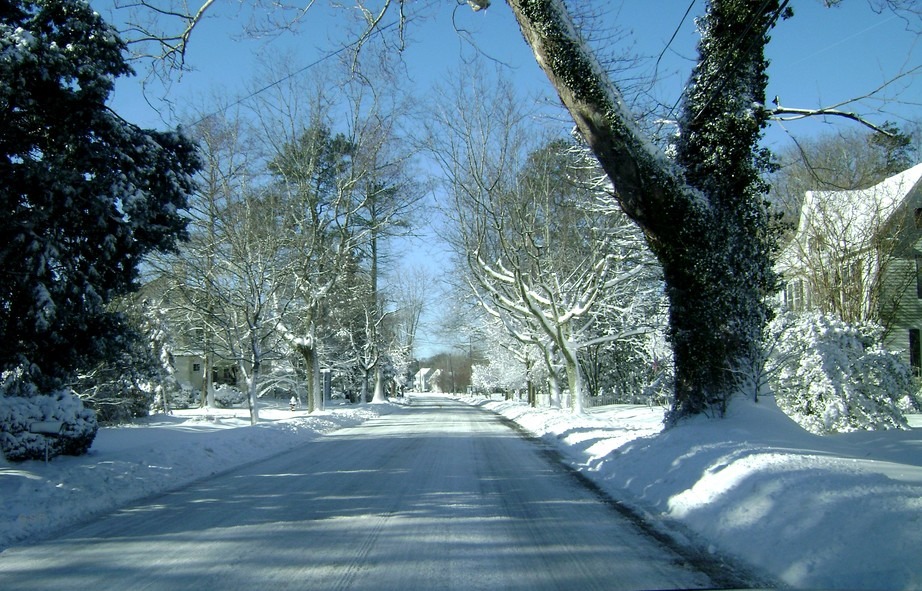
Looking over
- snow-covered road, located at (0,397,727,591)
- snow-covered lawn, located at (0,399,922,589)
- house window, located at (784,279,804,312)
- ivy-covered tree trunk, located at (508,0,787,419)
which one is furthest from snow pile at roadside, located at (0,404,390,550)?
house window, located at (784,279,804,312)

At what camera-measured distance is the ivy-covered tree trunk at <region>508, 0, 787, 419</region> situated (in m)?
10.7

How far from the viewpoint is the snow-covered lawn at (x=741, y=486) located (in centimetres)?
502

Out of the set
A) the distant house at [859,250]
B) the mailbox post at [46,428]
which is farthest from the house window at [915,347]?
the mailbox post at [46,428]

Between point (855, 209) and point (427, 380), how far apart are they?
14759 centimetres

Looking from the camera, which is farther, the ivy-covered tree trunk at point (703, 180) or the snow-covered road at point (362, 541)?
the ivy-covered tree trunk at point (703, 180)

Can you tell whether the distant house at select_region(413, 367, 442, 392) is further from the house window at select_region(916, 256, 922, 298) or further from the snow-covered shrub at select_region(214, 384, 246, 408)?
the house window at select_region(916, 256, 922, 298)

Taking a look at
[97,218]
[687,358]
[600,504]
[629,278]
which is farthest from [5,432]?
[629,278]

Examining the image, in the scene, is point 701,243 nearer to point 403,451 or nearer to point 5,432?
point 403,451

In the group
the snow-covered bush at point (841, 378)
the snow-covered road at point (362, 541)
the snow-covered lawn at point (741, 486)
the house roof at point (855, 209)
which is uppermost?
the house roof at point (855, 209)

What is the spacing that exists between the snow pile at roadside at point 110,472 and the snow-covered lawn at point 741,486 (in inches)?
0.9

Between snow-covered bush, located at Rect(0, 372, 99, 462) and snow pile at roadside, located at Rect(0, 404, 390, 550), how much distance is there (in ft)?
0.77

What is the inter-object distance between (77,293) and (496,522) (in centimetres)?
664

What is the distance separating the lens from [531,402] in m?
44.5

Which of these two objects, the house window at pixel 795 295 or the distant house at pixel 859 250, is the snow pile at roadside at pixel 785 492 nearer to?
the distant house at pixel 859 250
